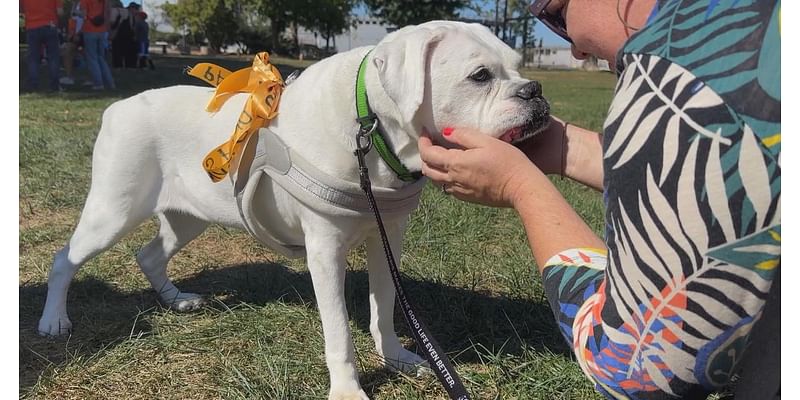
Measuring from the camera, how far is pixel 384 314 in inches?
105

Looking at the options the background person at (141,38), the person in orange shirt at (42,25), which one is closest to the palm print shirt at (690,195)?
the person in orange shirt at (42,25)

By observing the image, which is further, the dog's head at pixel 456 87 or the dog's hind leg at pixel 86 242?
the dog's hind leg at pixel 86 242

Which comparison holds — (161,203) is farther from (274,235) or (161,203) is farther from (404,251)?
(404,251)

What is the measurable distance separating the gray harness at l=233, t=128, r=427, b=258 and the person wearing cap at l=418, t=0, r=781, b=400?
2.78 feet

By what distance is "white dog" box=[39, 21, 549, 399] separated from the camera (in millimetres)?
2068

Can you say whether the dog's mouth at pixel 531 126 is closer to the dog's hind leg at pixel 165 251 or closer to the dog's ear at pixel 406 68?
the dog's ear at pixel 406 68

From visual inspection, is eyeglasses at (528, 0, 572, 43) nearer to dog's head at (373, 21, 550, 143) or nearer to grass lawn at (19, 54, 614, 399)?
dog's head at (373, 21, 550, 143)

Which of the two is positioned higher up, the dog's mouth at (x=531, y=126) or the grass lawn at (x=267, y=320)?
the dog's mouth at (x=531, y=126)

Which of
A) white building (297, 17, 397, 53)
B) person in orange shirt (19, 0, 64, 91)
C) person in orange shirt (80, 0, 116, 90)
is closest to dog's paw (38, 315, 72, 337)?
person in orange shirt (19, 0, 64, 91)

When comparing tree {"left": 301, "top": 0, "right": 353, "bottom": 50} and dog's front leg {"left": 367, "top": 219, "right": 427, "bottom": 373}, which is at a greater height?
tree {"left": 301, "top": 0, "right": 353, "bottom": 50}

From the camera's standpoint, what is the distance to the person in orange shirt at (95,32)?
11.5m

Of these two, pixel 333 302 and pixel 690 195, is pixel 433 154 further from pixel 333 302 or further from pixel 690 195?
pixel 690 195

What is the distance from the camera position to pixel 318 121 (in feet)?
7.43

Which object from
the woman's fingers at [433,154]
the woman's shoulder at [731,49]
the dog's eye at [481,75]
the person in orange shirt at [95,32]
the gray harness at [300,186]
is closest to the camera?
the woman's shoulder at [731,49]
